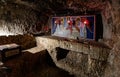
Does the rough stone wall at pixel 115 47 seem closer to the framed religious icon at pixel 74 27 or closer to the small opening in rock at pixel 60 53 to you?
A: the framed religious icon at pixel 74 27

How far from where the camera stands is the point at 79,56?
5652 mm

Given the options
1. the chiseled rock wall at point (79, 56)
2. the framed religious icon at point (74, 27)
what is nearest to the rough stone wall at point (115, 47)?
the chiseled rock wall at point (79, 56)

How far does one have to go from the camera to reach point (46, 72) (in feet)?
18.4

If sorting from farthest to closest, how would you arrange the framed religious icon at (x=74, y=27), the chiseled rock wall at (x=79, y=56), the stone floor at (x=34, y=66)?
the framed religious icon at (x=74, y=27) → the stone floor at (x=34, y=66) → the chiseled rock wall at (x=79, y=56)

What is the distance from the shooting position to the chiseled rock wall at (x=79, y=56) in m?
4.50

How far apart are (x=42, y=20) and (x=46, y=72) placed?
3627mm

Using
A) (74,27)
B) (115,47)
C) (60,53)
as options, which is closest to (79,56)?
(60,53)

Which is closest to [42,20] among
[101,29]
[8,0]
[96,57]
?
[8,0]

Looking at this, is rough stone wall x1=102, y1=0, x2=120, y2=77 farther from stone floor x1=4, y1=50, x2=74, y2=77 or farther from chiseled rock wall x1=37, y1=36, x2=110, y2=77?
stone floor x1=4, y1=50, x2=74, y2=77

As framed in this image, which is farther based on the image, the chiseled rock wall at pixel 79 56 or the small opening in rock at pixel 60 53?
the small opening in rock at pixel 60 53

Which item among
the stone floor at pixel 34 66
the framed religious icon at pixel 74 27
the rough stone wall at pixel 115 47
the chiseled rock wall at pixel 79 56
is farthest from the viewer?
the framed religious icon at pixel 74 27

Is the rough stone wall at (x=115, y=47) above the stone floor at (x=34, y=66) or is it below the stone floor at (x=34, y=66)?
above

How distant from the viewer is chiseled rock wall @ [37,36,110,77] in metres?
4.50

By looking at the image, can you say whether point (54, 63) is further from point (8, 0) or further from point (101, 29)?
point (8, 0)
